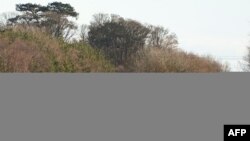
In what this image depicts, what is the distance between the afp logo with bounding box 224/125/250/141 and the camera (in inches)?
111

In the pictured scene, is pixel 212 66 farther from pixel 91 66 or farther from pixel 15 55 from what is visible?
pixel 15 55

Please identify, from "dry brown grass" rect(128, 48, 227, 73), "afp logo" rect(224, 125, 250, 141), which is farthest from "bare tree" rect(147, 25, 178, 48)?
"afp logo" rect(224, 125, 250, 141)

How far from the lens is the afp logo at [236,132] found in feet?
9.25

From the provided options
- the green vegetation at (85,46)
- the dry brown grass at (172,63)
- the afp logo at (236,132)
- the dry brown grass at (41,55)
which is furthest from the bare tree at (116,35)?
the afp logo at (236,132)

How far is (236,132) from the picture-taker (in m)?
2.86

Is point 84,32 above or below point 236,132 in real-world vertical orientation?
above

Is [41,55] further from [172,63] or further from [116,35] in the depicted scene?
[116,35]

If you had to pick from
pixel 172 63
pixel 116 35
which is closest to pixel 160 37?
pixel 116 35

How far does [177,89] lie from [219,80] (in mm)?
263

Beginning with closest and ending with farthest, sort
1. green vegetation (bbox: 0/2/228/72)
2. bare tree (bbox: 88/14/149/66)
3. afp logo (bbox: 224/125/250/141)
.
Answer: afp logo (bbox: 224/125/250/141), green vegetation (bbox: 0/2/228/72), bare tree (bbox: 88/14/149/66)

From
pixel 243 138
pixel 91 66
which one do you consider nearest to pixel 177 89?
pixel 243 138

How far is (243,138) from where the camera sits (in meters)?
2.80

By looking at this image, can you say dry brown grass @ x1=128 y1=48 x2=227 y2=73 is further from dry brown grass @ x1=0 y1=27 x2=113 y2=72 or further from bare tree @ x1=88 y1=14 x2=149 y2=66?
bare tree @ x1=88 y1=14 x2=149 y2=66

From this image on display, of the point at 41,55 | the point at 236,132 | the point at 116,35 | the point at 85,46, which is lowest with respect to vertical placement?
the point at 236,132
